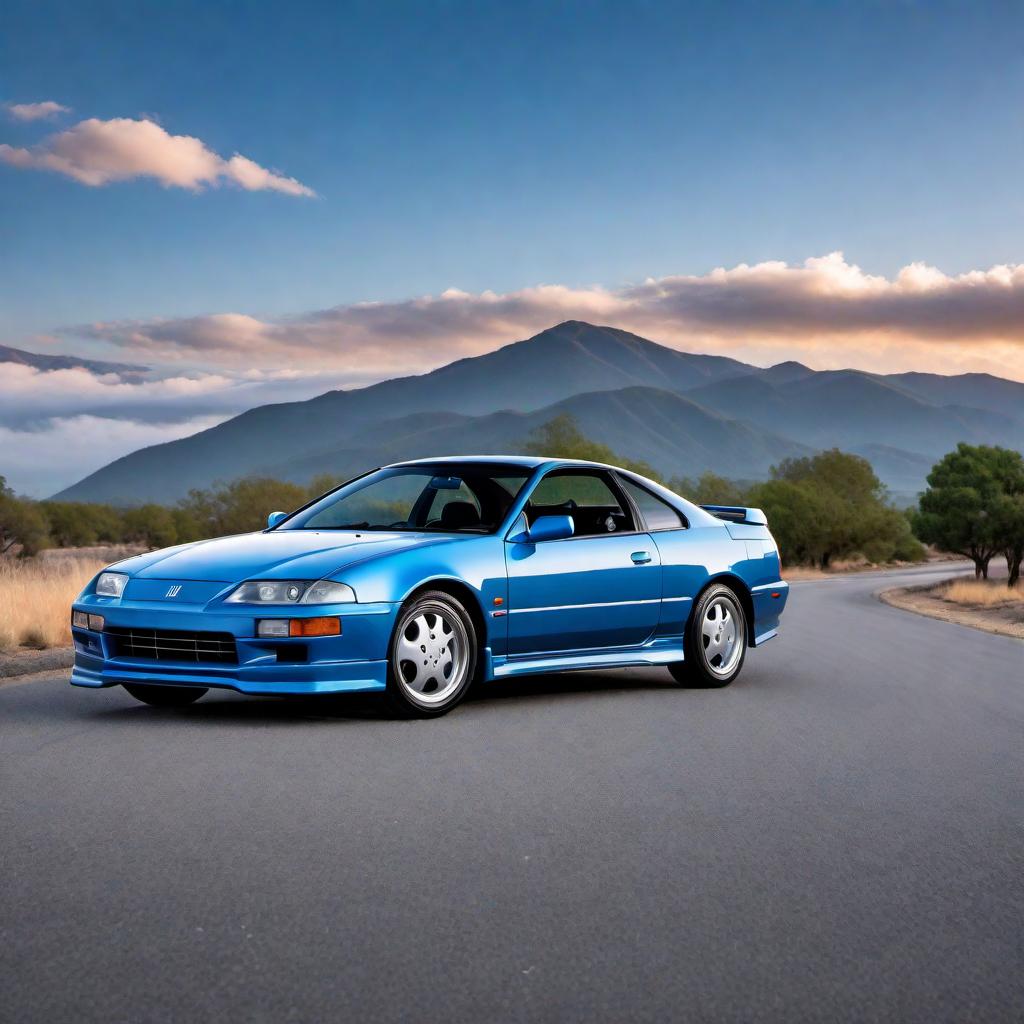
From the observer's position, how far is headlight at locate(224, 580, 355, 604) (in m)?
8.05

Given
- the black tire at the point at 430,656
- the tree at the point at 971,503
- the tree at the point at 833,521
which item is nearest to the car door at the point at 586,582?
the black tire at the point at 430,656

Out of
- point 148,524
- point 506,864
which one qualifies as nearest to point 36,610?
point 506,864

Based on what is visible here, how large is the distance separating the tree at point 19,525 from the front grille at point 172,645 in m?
58.5

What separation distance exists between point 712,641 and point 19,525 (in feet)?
198

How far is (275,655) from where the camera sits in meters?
7.99

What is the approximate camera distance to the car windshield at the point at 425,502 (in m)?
9.58

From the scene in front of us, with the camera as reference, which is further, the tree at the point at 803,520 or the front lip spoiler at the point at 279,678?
the tree at the point at 803,520

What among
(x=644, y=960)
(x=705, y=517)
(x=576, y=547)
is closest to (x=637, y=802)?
(x=644, y=960)

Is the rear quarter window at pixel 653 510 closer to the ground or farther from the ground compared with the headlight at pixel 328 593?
farther from the ground

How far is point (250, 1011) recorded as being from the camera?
358cm

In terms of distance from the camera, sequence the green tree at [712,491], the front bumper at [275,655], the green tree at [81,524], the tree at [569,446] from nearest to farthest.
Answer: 1. the front bumper at [275,655]
2. the tree at [569,446]
3. the green tree at [81,524]
4. the green tree at [712,491]

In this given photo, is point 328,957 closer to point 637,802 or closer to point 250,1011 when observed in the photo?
point 250,1011

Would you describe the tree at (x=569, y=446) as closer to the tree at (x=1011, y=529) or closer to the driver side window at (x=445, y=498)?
the tree at (x=1011, y=529)

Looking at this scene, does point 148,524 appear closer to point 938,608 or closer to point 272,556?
point 938,608
